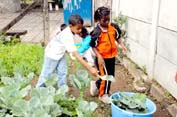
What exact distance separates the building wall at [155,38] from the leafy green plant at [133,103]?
68 centimetres

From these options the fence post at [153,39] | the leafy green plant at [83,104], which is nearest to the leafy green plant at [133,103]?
the leafy green plant at [83,104]

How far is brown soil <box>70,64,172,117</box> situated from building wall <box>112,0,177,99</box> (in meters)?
0.24

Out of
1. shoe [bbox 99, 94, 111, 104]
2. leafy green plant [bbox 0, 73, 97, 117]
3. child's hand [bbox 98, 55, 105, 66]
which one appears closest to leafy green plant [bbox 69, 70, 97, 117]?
leafy green plant [bbox 0, 73, 97, 117]

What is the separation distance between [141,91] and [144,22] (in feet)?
3.46

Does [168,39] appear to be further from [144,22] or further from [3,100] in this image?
[3,100]

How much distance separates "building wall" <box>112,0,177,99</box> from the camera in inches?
134

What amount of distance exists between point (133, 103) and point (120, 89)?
136 cm

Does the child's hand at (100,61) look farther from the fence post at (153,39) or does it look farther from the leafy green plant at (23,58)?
the leafy green plant at (23,58)

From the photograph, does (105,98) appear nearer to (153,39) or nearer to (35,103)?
(153,39)

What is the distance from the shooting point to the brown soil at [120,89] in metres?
3.39

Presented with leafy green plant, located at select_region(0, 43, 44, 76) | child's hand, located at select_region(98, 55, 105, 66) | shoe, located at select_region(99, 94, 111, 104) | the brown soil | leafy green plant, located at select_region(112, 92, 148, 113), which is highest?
child's hand, located at select_region(98, 55, 105, 66)

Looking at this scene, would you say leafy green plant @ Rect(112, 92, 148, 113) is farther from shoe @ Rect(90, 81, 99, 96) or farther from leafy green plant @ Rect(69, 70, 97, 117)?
shoe @ Rect(90, 81, 99, 96)

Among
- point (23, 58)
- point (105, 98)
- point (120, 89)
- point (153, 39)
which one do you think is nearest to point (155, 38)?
point (153, 39)

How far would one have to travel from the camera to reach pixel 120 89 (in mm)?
4215
